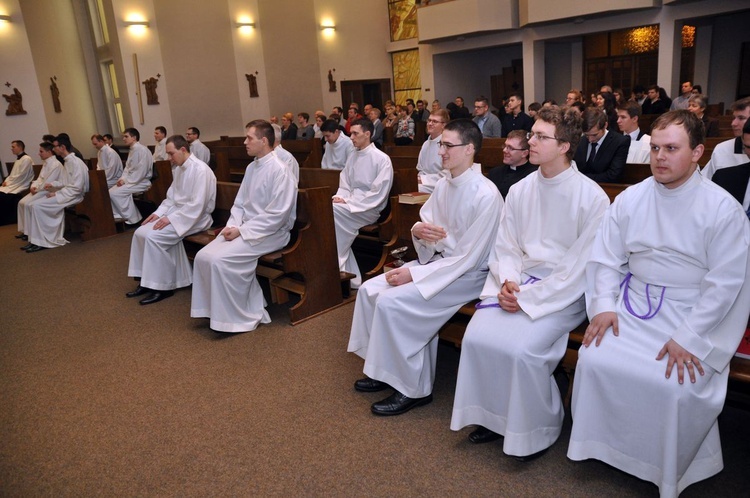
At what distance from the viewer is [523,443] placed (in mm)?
2521

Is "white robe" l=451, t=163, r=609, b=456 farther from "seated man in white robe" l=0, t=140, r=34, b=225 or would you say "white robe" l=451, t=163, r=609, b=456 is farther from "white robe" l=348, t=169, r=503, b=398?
"seated man in white robe" l=0, t=140, r=34, b=225

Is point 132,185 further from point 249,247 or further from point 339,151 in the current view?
point 249,247

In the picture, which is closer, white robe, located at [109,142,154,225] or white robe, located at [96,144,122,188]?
white robe, located at [109,142,154,225]

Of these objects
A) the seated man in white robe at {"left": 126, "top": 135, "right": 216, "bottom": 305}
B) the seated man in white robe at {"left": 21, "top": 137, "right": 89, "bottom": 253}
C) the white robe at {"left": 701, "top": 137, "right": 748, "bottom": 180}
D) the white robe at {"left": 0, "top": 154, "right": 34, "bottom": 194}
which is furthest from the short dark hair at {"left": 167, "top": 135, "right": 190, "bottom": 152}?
the white robe at {"left": 0, "top": 154, "right": 34, "bottom": 194}

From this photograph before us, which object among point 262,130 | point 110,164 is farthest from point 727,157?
point 110,164

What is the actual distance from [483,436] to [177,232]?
145 inches

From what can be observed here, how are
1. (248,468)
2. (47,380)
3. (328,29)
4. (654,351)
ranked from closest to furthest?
(654,351) < (248,468) < (47,380) < (328,29)

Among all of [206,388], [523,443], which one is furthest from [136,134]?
[523,443]

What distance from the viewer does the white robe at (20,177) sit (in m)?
10.1

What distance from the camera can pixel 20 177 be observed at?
1024 cm

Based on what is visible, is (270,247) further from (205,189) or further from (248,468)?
(248,468)

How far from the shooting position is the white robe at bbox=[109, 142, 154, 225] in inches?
357

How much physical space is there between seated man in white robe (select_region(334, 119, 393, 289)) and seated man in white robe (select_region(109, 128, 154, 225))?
489 centimetres

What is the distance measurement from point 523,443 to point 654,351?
27.3 inches
